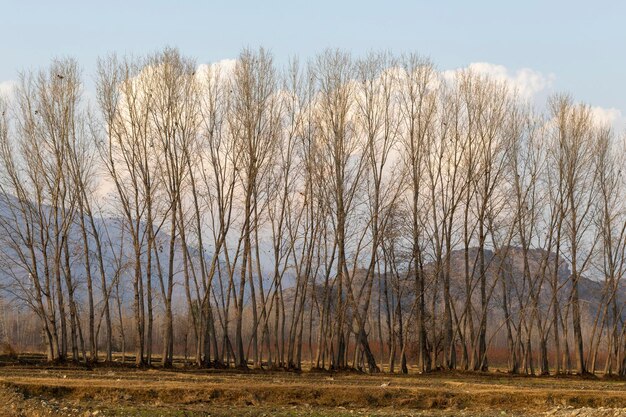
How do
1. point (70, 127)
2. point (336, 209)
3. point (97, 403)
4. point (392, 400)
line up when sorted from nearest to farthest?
point (97, 403) → point (392, 400) → point (70, 127) → point (336, 209)

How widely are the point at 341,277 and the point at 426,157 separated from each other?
30.6 ft

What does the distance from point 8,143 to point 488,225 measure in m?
28.1

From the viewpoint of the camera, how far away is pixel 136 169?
47.3 m

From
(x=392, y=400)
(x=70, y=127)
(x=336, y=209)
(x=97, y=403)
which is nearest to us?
(x=97, y=403)

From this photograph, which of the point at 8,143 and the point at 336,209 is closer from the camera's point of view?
the point at 8,143

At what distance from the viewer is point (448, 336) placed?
53.8 m

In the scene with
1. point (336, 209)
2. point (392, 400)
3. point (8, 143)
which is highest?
point (8, 143)

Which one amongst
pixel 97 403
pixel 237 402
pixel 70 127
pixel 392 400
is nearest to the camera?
pixel 97 403

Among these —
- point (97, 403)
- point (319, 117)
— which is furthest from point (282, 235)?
point (97, 403)

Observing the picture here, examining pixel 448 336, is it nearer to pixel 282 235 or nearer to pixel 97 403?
pixel 282 235

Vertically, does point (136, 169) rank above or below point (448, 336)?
above

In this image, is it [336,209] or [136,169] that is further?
[336,209]

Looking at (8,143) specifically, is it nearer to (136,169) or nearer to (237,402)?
(136,169)

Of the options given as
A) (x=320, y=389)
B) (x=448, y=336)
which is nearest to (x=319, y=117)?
(x=448, y=336)
